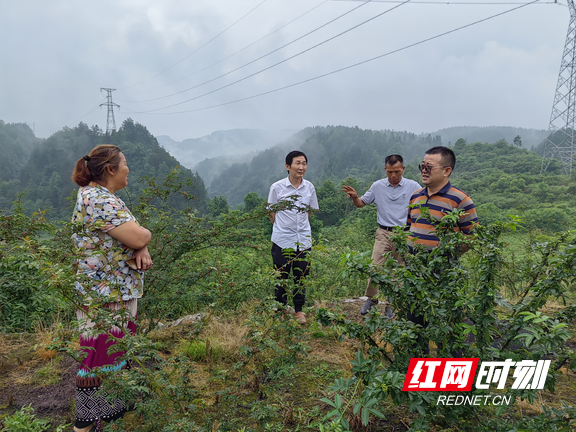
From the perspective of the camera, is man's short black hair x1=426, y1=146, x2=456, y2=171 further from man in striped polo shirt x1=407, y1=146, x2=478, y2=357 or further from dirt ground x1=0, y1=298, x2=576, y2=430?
dirt ground x1=0, y1=298, x2=576, y2=430

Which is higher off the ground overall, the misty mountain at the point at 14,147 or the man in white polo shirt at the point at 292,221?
the misty mountain at the point at 14,147

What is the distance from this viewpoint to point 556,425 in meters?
1.58

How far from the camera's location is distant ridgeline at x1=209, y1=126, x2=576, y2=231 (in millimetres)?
28000

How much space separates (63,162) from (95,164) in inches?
3047

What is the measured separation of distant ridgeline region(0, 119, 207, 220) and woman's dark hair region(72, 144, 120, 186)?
148ft

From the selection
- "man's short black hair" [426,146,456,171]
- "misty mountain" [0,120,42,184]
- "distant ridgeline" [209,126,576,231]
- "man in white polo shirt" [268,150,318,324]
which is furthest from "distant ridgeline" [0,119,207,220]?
"man's short black hair" [426,146,456,171]

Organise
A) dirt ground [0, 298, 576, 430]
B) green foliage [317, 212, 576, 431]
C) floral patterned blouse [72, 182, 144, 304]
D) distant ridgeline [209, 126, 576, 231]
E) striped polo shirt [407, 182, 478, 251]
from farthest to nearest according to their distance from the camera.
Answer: distant ridgeline [209, 126, 576, 231] < striped polo shirt [407, 182, 478, 251] < dirt ground [0, 298, 576, 430] < floral patterned blouse [72, 182, 144, 304] < green foliage [317, 212, 576, 431]

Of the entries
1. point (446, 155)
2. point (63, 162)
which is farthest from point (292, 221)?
point (63, 162)

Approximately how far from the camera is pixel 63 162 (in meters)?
67.4

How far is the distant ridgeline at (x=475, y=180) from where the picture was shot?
2800cm

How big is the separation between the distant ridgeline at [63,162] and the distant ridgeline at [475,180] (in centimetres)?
2062

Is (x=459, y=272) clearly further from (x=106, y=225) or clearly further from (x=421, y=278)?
(x=106, y=225)

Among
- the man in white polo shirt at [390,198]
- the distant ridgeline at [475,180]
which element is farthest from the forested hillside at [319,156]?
the man in white polo shirt at [390,198]

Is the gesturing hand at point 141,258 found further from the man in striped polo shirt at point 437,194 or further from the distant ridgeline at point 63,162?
the distant ridgeline at point 63,162
